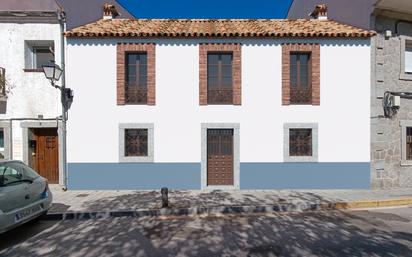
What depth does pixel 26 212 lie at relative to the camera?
530 centimetres

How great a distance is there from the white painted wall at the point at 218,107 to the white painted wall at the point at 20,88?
942 millimetres

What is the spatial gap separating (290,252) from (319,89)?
6.54m

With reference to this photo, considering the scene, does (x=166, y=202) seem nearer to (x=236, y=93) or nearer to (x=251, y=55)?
(x=236, y=93)

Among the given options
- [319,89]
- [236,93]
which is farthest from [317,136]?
[236,93]

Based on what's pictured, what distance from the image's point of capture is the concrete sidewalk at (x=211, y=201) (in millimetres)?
7031

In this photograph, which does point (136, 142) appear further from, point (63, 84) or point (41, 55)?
point (41, 55)

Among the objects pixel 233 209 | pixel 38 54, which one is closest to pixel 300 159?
pixel 233 209

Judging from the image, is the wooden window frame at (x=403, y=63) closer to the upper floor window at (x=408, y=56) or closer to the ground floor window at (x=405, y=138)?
the upper floor window at (x=408, y=56)

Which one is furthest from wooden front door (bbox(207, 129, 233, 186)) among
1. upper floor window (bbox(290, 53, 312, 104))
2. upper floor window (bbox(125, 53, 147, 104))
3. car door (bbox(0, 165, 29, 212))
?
car door (bbox(0, 165, 29, 212))

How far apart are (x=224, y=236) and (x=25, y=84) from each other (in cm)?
867

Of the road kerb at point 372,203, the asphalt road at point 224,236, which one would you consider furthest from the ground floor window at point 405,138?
the asphalt road at point 224,236

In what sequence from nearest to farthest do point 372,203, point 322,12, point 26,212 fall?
point 26,212 < point 372,203 < point 322,12

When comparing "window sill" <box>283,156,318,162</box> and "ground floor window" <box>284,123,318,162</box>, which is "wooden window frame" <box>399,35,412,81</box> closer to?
"ground floor window" <box>284,123,318,162</box>

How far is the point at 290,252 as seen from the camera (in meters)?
4.62
